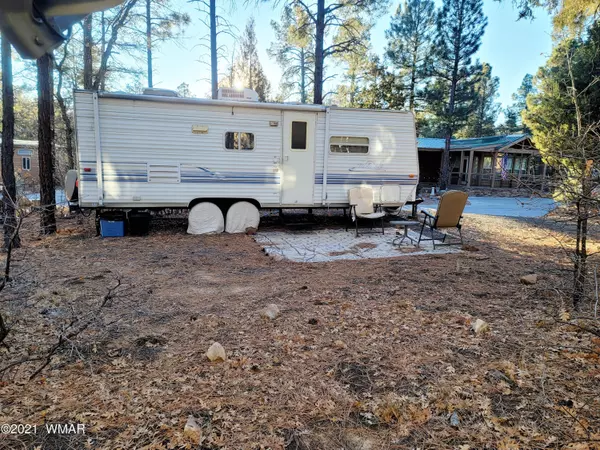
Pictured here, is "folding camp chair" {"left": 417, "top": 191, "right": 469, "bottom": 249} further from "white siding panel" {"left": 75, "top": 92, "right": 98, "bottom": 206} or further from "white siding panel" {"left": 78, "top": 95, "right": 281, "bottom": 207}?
"white siding panel" {"left": 75, "top": 92, "right": 98, "bottom": 206}

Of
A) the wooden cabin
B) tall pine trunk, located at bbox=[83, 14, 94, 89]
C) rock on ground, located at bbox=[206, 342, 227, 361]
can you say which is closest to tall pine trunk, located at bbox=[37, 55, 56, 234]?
rock on ground, located at bbox=[206, 342, 227, 361]

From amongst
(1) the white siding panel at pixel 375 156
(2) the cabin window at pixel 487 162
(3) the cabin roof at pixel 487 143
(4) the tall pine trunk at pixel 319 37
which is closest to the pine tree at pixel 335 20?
(4) the tall pine trunk at pixel 319 37

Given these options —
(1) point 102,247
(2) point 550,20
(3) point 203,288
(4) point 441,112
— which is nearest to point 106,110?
(1) point 102,247

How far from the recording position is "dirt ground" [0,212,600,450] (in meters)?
1.97

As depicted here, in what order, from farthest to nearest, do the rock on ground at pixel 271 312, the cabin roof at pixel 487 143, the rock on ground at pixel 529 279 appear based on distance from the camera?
the cabin roof at pixel 487 143 < the rock on ground at pixel 529 279 < the rock on ground at pixel 271 312

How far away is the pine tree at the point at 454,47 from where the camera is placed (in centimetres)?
1875

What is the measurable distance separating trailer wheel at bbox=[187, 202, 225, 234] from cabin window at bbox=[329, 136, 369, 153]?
8.96ft

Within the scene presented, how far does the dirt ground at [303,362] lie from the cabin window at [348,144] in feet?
12.5

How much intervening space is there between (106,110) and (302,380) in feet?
21.1

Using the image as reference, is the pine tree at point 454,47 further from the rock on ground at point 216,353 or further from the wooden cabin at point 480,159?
the rock on ground at point 216,353

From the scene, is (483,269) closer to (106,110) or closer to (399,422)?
(399,422)

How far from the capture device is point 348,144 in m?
8.15

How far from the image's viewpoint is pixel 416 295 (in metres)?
4.11

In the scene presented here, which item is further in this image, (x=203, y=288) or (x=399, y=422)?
(x=203, y=288)
